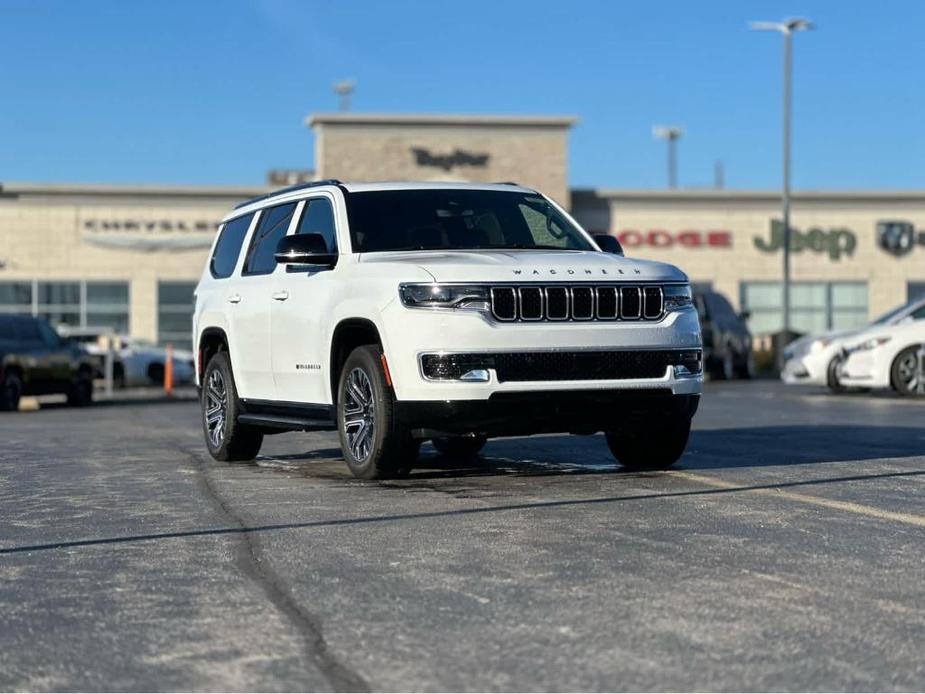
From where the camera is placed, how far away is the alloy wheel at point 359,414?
9.59 metres

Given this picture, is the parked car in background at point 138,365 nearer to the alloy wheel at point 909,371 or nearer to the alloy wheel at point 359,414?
the alloy wheel at point 909,371

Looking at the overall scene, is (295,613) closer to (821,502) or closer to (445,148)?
(821,502)

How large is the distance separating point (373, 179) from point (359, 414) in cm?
4521

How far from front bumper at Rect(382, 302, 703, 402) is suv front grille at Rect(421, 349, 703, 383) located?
0.08 feet

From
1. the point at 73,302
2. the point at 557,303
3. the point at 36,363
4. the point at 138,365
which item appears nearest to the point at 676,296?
the point at 557,303

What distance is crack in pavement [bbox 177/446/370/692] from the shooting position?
4.46 m

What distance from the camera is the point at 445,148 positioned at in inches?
2108

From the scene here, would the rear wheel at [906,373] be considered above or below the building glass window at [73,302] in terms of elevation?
below

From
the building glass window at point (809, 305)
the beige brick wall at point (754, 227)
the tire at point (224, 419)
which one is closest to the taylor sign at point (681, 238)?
the beige brick wall at point (754, 227)

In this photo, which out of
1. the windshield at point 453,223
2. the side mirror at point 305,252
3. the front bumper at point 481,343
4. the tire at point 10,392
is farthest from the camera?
the tire at point 10,392

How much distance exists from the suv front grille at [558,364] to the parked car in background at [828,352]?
1326 cm

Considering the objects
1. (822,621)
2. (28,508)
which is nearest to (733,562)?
(822,621)

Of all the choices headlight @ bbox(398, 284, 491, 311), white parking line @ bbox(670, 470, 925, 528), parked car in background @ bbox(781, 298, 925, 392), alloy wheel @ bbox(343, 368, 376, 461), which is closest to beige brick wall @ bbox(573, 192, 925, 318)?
parked car in background @ bbox(781, 298, 925, 392)

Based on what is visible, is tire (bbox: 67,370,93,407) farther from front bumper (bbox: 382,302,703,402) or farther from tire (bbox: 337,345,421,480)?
front bumper (bbox: 382,302,703,402)
